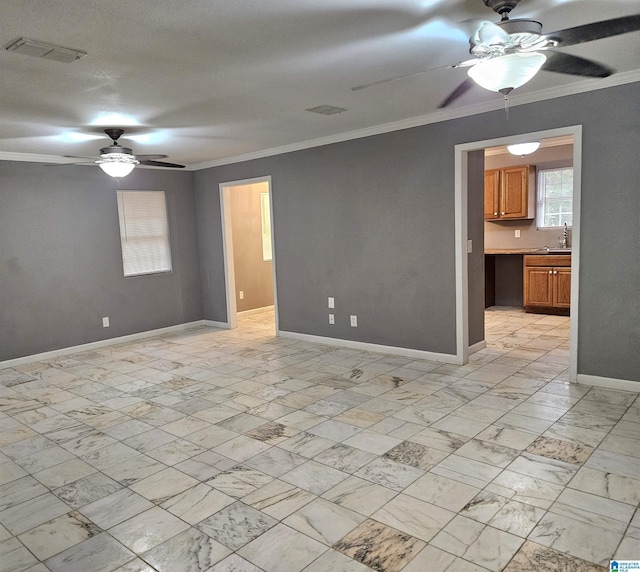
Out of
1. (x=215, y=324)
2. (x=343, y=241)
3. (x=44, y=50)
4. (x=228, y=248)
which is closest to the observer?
(x=44, y=50)

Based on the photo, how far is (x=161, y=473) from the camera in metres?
2.88

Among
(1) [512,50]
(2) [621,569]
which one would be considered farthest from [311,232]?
(2) [621,569]

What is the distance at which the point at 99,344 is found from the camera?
6.18m

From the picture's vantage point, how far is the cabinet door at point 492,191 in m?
7.49

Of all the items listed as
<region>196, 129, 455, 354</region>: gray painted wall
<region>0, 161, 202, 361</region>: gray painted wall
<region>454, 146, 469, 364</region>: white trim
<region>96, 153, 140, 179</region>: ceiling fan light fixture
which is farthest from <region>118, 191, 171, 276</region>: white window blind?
<region>454, 146, 469, 364</region>: white trim

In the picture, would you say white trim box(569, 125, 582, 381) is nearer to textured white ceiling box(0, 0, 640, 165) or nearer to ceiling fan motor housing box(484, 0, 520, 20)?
textured white ceiling box(0, 0, 640, 165)

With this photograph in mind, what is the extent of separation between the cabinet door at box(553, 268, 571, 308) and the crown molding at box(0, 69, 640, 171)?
3283mm

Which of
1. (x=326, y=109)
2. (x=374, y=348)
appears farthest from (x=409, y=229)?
(x=326, y=109)

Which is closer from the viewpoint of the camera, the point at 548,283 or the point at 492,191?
the point at 548,283

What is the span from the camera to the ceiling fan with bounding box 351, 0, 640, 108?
1.99 m

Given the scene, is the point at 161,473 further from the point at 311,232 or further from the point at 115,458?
the point at 311,232

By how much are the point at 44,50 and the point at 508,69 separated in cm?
235

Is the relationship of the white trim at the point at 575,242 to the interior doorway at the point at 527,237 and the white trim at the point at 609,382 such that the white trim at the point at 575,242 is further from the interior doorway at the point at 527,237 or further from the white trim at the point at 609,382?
the interior doorway at the point at 527,237

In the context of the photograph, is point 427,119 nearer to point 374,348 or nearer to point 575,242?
point 575,242
